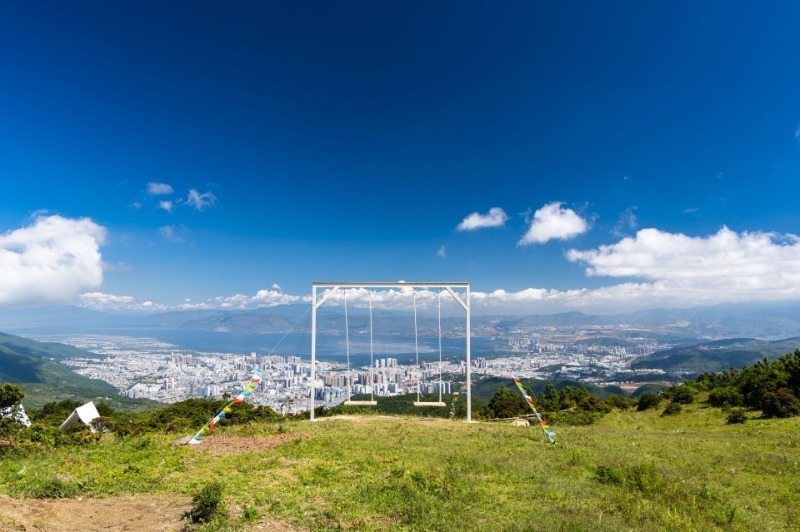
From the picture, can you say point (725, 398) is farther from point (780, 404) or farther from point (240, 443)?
point (240, 443)

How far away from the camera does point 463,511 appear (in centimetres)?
712

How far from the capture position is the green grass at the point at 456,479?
6922 millimetres

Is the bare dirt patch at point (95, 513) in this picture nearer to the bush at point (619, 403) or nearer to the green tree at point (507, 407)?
the green tree at point (507, 407)

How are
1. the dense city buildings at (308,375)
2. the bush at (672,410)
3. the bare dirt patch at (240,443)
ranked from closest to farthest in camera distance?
1. the bare dirt patch at (240,443)
2. the bush at (672,410)
3. the dense city buildings at (308,375)

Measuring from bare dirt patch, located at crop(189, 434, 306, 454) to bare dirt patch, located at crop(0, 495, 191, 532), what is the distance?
4291 millimetres

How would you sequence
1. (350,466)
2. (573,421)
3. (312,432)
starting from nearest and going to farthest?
(350,466) < (312,432) < (573,421)

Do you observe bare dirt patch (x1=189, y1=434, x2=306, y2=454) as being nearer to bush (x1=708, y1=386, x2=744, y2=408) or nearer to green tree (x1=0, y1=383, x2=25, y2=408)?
green tree (x1=0, y1=383, x2=25, y2=408)

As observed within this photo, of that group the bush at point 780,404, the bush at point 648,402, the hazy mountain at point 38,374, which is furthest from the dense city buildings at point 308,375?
the bush at point 780,404

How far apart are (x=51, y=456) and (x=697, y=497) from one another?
1484cm

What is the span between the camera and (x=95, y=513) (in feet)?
22.2

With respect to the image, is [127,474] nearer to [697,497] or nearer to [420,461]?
[420,461]

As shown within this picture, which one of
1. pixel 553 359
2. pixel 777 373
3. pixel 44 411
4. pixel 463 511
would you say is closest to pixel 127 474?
pixel 463 511

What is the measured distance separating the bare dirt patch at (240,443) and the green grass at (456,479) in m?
0.32

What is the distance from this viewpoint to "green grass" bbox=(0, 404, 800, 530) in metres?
6.92
